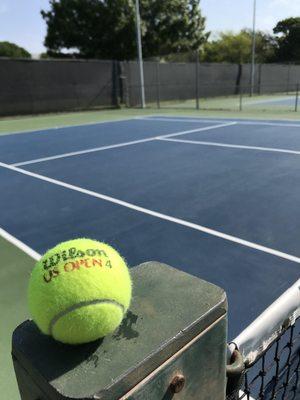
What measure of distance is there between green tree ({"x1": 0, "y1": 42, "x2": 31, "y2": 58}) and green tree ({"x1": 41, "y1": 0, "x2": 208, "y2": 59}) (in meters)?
10.6

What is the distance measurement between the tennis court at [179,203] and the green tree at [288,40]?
18.1m

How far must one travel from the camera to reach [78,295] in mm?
1022

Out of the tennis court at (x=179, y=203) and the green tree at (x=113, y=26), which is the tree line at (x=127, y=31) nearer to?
the green tree at (x=113, y=26)

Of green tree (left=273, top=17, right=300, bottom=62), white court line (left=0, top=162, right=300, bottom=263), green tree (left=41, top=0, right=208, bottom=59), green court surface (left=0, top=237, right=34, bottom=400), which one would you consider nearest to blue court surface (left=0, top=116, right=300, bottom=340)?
white court line (left=0, top=162, right=300, bottom=263)

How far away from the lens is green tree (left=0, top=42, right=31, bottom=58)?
46625 mm

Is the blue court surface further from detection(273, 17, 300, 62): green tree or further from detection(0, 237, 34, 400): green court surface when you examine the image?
detection(273, 17, 300, 62): green tree

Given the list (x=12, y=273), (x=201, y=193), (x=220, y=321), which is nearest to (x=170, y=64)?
(x=201, y=193)

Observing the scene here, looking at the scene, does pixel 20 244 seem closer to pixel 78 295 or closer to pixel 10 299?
pixel 10 299

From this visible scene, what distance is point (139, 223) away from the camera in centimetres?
479

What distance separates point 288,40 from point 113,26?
15.7m

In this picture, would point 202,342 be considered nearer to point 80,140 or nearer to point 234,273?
point 234,273

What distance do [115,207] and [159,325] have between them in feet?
14.5

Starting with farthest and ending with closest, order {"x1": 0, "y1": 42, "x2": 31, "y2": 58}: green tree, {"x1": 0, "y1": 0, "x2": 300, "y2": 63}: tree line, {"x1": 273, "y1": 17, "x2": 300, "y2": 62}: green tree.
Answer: {"x1": 0, "y1": 42, "x2": 31, "y2": 58}: green tree
{"x1": 0, "y1": 0, "x2": 300, "y2": 63}: tree line
{"x1": 273, "y1": 17, "x2": 300, "y2": 62}: green tree

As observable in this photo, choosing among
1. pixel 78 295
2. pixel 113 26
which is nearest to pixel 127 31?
pixel 113 26
